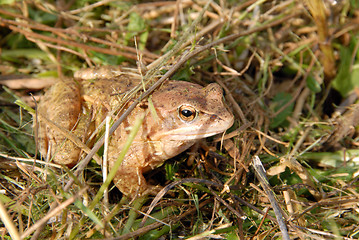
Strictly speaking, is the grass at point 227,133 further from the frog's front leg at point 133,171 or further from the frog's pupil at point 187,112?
the frog's pupil at point 187,112

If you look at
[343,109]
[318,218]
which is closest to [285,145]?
[318,218]

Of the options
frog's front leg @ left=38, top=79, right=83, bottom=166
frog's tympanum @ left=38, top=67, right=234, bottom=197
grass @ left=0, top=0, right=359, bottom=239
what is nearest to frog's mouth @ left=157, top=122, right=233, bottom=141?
frog's tympanum @ left=38, top=67, right=234, bottom=197

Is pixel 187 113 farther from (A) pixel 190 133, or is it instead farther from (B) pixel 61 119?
(B) pixel 61 119

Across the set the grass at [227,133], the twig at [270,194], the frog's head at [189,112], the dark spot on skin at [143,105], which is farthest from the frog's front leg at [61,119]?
the twig at [270,194]

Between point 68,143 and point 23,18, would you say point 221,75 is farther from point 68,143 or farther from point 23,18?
point 23,18

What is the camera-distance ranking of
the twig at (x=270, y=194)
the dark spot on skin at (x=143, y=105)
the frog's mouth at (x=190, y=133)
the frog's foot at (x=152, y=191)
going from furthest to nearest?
the dark spot on skin at (x=143, y=105), the frog's foot at (x=152, y=191), the frog's mouth at (x=190, y=133), the twig at (x=270, y=194)
